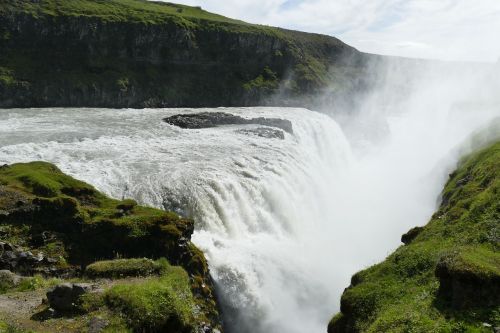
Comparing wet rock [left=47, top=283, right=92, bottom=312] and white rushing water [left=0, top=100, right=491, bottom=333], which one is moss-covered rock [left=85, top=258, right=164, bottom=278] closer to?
wet rock [left=47, top=283, right=92, bottom=312]

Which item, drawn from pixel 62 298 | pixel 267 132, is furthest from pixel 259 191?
pixel 62 298

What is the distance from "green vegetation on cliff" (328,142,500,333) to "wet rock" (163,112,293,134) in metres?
41.2

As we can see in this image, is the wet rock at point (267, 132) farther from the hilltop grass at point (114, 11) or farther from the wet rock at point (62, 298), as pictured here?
the hilltop grass at point (114, 11)

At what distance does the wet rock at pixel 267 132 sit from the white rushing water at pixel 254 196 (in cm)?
147

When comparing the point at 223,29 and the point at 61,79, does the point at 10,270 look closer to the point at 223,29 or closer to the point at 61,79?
the point at 61,79

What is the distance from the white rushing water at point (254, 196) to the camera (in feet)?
86.6

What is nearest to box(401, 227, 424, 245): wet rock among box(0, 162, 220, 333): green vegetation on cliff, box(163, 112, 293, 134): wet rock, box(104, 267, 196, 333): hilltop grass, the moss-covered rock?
box(0, 162, 220, 333): green vegetation on cliff

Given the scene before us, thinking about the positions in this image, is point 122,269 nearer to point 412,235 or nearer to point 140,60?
point 412,235

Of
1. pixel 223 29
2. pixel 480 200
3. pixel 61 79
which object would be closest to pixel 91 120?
pixel 61 79

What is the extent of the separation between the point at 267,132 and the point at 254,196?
22.7 metres

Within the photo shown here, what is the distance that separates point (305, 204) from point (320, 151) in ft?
80.5

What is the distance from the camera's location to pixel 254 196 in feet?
115

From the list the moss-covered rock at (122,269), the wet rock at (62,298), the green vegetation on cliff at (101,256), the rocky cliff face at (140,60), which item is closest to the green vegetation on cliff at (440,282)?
the green vegetation on cliff at (101,256)

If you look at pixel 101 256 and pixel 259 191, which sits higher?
pixel 101 256
